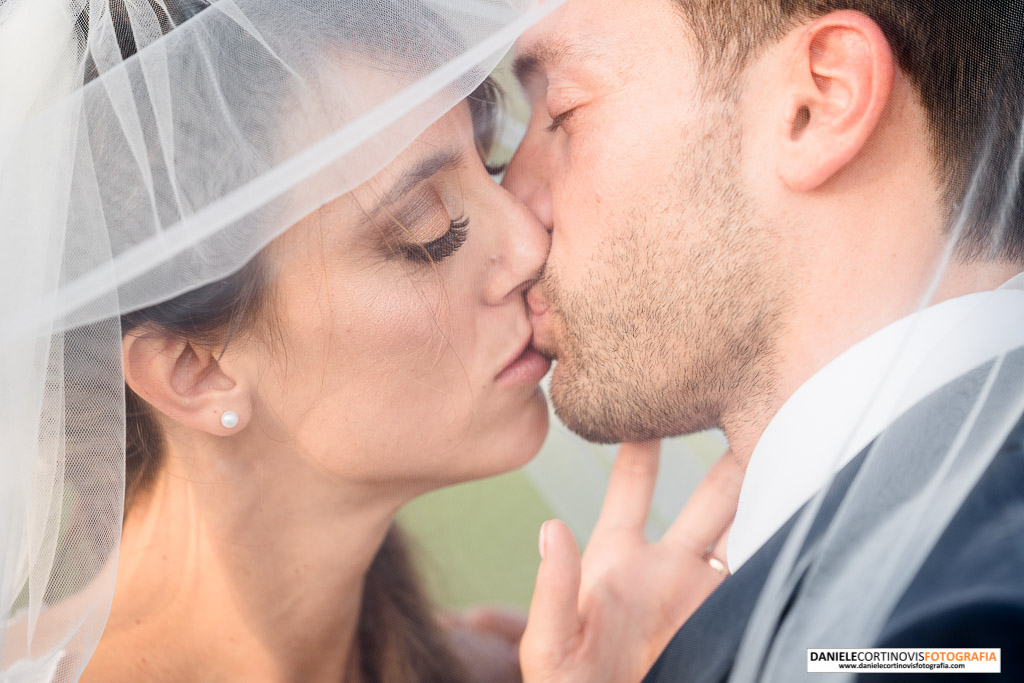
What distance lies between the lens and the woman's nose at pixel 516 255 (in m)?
1.06

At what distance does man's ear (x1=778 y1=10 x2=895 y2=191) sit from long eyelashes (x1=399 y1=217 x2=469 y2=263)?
441mm

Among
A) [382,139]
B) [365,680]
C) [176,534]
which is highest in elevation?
[382,139]

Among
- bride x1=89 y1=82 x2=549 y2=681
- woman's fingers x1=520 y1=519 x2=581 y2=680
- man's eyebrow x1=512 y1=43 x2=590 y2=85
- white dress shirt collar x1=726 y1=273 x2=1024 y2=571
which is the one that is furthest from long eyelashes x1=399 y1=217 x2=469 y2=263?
white dress shirt collar x1=726 y1=273 x2=1024 y2=571

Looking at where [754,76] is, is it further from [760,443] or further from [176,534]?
[176,534]

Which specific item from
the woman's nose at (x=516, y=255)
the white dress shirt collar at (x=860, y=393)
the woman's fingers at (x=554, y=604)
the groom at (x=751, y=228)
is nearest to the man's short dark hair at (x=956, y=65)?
the groom at (x=751, y=228)

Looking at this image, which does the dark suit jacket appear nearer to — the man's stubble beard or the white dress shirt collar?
the white dress shirt collar

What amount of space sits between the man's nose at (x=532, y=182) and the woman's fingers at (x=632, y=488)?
430 millimetres

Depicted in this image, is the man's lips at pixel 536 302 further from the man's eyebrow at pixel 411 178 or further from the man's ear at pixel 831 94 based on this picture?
the man's ear at pixel 831 94

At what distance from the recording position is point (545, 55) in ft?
3.51

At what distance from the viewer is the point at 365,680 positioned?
5.22 feet

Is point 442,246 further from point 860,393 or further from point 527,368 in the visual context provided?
point 860,393

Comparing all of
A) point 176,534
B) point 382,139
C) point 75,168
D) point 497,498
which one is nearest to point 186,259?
point 75,168

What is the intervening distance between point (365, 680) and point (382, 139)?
46.8 inches

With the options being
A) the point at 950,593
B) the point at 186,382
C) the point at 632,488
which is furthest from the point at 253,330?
the point at 950,593
